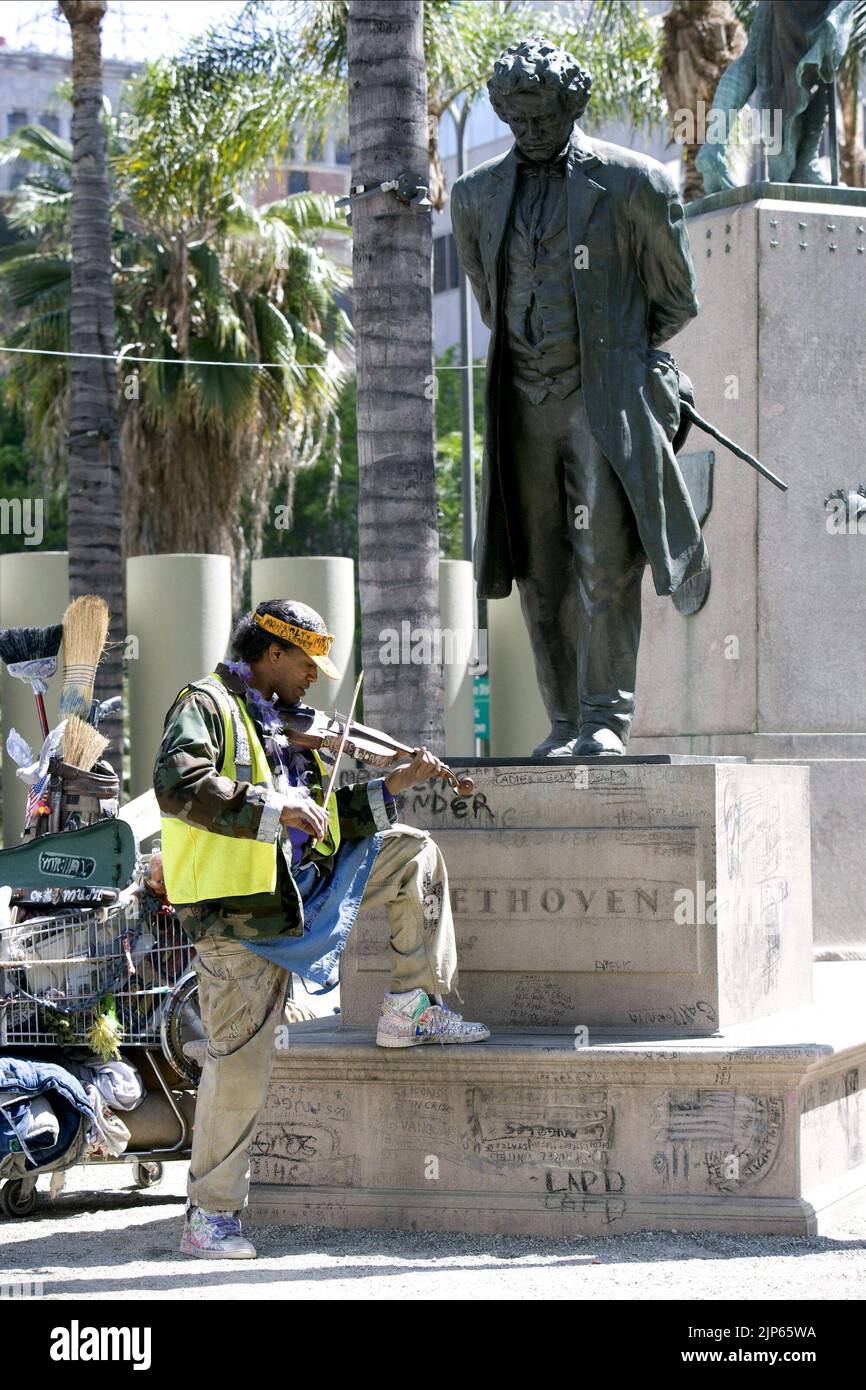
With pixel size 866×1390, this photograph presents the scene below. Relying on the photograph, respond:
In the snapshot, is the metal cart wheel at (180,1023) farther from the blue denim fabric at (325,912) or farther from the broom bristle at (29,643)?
the broom bristle at (29,643)

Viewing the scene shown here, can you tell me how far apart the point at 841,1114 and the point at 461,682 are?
38.9 ft

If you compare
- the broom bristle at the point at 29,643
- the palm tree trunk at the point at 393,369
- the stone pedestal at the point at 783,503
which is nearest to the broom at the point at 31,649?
the broom bristle at the point at 29,643

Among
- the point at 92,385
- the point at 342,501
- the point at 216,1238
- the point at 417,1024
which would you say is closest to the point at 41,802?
the point at 417,1024

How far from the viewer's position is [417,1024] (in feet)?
19.7

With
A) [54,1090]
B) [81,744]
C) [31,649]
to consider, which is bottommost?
[54,1090]

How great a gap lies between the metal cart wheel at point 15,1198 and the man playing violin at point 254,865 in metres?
1.32

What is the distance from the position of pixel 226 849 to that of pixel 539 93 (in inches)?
108

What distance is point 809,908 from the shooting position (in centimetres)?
704

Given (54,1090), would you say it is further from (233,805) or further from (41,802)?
(41,802)

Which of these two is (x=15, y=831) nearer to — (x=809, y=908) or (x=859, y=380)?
(x=859, y=380)

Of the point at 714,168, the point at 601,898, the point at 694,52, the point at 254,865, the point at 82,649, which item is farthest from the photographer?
the point at 694,52

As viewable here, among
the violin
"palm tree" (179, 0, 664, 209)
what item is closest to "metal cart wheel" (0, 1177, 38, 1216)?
the violin

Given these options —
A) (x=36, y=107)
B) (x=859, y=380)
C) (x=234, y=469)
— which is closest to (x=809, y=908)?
(x=859, y=380)
